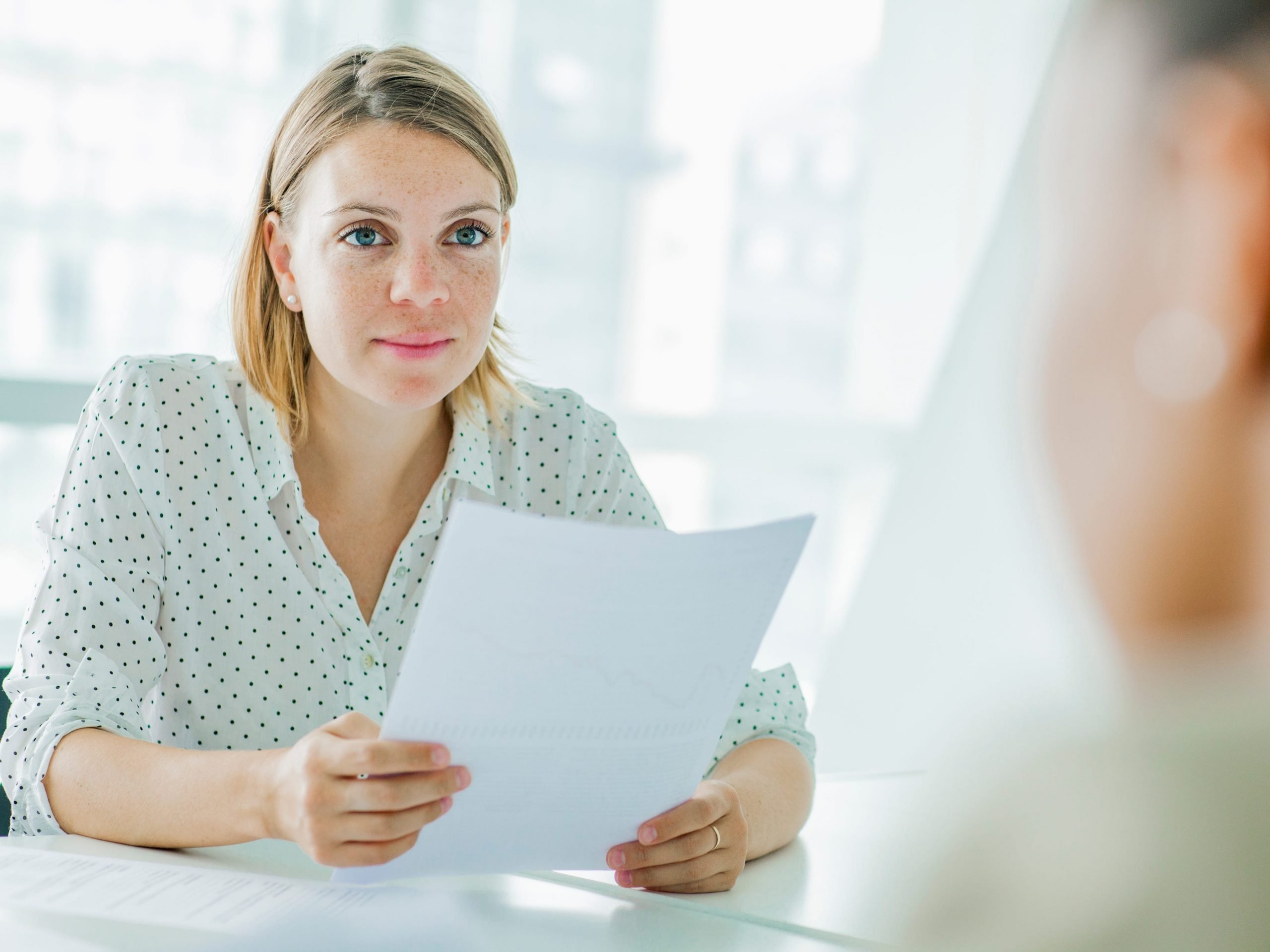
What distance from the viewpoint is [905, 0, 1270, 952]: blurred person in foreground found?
287 millimetres

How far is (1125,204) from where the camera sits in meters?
0.31

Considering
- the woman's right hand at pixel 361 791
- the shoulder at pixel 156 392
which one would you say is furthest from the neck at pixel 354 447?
the woman's right hand at pixel 361 791

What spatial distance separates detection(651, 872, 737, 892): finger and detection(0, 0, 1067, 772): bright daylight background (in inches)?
95.5

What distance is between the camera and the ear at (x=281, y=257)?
1454 millimetres

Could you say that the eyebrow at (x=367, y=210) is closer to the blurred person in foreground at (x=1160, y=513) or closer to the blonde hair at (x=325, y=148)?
the blonde hair at (x=325, y=148)

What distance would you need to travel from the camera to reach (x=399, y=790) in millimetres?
846

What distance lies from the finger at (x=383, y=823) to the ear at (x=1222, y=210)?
0.70 m

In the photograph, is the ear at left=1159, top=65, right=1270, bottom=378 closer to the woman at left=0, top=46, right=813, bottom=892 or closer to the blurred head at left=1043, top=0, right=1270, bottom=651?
the blurred head at left=1043, top=0, right=1270, bottom=651

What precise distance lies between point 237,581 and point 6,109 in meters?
2.13

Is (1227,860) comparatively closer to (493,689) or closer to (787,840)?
(493,689)

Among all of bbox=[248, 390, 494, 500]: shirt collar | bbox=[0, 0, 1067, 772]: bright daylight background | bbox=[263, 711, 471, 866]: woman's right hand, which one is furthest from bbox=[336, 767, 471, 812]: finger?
bbox=[0, 0, 1067, 772]: bright daylight background

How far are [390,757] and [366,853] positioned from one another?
97 millimetres

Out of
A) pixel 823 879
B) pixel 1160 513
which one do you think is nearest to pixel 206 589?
pixel 823 879

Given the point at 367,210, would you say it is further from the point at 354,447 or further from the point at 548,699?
the point at 548,699
